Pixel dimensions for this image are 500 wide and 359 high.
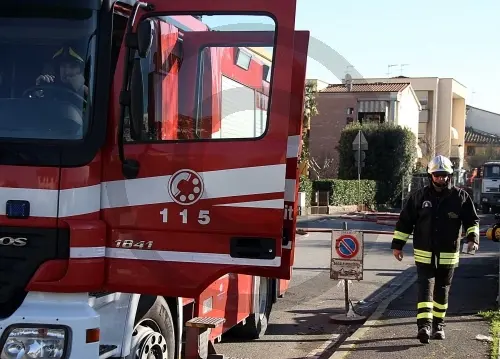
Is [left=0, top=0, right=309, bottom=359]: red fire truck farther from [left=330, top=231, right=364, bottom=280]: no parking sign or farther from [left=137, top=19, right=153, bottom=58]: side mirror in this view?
[left=330, top=231, right=364, bottom=280]: no parking sign

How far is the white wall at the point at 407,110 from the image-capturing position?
170 ft

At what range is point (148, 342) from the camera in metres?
4.89

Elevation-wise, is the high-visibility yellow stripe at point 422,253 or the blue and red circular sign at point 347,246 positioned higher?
the high-visibility yellow stripe at point 422,253

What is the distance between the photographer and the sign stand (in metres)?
9.27

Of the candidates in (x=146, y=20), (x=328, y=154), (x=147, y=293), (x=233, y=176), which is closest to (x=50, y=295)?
(x=147, y=293)

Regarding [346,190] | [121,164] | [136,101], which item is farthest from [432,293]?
[346,190]

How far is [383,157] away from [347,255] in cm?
3226

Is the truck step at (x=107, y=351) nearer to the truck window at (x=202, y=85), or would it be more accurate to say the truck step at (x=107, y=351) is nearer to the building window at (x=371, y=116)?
the truck window at (x=202, y=85)

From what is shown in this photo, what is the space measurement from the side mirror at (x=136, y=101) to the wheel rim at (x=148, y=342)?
1.38 m

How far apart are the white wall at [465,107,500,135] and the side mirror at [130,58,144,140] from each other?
91868mm

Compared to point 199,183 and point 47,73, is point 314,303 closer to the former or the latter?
point 199,183

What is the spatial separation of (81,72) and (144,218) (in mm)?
967

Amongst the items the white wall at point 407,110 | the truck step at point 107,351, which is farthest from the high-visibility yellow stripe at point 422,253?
the white wall at point 407,110

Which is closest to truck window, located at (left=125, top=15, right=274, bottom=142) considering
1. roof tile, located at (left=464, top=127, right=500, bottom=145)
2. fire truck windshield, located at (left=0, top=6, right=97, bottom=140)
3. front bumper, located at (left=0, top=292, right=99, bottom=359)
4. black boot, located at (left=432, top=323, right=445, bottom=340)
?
fire truck windshield, located at (left=0, top=6, right=97, bottom=140)
